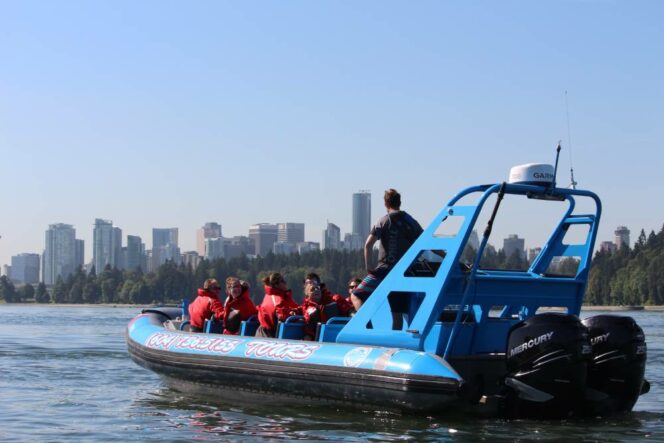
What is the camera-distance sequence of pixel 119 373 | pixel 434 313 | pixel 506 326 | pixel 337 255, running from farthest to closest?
1. pixel 337 255
2. pixel 119 373
3. pixel 506 326
4. pixel 434 313

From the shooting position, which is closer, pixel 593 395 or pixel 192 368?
pixel 593 395

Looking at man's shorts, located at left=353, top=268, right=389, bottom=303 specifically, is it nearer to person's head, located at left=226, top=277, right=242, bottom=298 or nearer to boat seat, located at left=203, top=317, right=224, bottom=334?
person's head, located at left=226, top=277, right=242, bottom=298

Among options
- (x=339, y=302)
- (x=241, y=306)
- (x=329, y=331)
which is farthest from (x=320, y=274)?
(x=329, y=331)

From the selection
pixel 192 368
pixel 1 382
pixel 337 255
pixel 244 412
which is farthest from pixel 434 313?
pixel 337 255

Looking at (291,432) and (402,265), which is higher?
(402,265)

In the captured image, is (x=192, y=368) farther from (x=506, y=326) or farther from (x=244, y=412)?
(x=506, y=326)

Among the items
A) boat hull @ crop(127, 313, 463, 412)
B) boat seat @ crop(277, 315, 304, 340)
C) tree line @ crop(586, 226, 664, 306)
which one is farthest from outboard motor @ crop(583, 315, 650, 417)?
tree line @ crop(586, 226, 664, 306)

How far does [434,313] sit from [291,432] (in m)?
1.68

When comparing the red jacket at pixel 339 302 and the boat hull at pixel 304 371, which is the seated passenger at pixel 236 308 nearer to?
the boat hull at pixel 304 371

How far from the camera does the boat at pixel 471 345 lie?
9641 mm

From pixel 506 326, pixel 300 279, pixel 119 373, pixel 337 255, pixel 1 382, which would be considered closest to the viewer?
pixel 506 326

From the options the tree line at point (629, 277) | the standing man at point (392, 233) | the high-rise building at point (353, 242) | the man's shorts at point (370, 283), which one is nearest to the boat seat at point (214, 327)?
the man's shorts at point (370, 283)

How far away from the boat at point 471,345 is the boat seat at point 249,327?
971 mm

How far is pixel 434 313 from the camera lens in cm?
999
